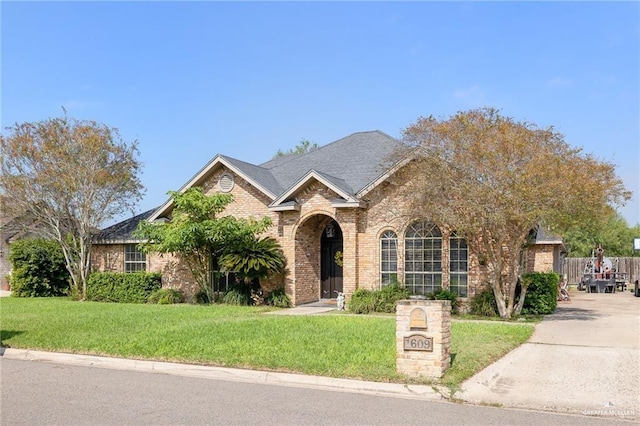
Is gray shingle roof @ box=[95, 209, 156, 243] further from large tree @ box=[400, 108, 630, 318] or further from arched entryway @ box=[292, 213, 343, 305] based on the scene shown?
large tree @ box=[400, 108, 630, 318]

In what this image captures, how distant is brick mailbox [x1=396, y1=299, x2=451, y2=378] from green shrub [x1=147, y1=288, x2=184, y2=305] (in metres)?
14.9

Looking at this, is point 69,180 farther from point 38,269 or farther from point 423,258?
point 423,258

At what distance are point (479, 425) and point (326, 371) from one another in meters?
2.95

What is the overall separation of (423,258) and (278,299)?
515cm

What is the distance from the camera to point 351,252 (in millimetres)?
19859

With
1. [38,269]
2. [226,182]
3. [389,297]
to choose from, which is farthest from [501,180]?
[38,269]

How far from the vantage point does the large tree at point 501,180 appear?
14555 millimetres

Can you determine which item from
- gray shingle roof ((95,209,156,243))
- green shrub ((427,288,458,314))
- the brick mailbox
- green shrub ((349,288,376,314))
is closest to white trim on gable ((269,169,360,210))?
green shrub ((349,288,376,314))

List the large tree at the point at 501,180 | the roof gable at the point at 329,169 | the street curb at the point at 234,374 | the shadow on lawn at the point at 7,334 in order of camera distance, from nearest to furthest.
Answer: the street curb at the point at 234,374, the shadow on lawn at the point at 7,334, the large tree at the point at 501,180, the roof gable at the point at 329,169

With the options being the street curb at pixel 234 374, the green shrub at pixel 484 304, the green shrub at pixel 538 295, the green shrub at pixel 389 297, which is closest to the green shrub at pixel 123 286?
the green shrub at pixel 389 297

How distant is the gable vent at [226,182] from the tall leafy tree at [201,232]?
0.78 meters

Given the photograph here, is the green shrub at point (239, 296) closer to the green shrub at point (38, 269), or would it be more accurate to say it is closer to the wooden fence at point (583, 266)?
the green shrub at point (38, 269)

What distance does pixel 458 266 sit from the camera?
18703 mm

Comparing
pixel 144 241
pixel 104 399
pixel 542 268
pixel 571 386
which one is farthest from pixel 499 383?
pixel 144 241
